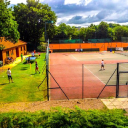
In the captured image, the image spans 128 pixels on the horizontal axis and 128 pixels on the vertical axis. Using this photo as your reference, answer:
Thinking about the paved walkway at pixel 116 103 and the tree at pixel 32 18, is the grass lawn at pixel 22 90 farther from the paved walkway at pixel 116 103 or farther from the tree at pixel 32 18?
the tree at pixel 32 18

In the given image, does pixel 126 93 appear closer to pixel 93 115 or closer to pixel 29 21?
pixel 93 115

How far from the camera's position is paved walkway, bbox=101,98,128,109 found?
11.9 meters

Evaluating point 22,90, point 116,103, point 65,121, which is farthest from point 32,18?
point 65,121

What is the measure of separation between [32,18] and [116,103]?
1821 inches

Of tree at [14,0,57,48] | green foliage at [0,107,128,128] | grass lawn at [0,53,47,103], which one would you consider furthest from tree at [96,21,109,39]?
green foliage at [0,107,128,128]

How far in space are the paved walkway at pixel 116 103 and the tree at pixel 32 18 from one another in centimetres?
4439

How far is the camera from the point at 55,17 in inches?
2275

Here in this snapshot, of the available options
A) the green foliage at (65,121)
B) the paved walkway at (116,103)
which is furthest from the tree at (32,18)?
the green foliage at (65,121)

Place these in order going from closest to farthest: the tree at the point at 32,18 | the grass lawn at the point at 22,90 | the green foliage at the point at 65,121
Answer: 1. the green foliage at the point at 65,121
2. the grass lawn at the point at 22,90
3. the tree at the point at 32,18

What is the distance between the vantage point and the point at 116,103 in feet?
41.1

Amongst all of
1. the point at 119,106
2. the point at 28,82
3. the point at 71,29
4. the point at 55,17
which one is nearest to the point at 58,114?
the point at 119,106

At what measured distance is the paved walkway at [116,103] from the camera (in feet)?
39.2

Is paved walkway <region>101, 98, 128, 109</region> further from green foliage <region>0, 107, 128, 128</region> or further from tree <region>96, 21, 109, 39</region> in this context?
tree <region>96, 21, 109, 39</region>

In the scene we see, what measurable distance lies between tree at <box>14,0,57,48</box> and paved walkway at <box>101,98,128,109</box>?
44390 millimetres
